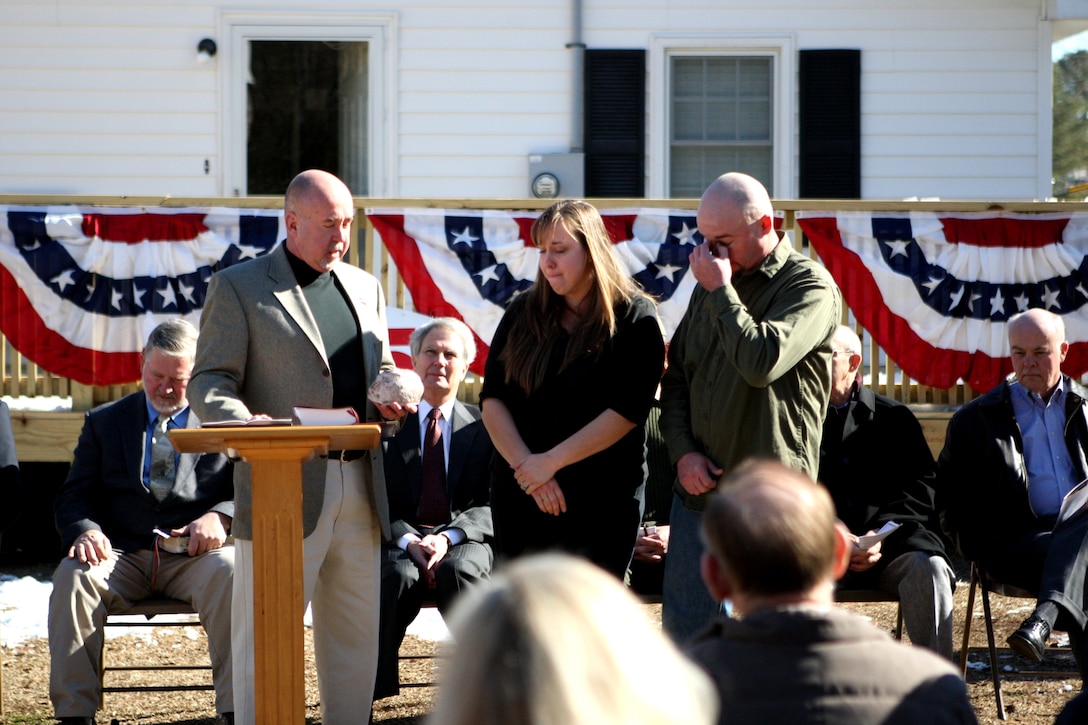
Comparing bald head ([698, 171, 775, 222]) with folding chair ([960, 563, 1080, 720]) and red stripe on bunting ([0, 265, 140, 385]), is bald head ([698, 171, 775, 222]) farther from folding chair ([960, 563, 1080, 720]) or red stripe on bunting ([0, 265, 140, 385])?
red stripe on bunting ([0, 265, 140, 385])

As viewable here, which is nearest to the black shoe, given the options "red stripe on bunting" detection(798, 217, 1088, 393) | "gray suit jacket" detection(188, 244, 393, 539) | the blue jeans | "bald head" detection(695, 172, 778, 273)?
the blue jeans

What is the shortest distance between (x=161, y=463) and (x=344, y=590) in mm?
1292

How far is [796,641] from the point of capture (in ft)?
6.59

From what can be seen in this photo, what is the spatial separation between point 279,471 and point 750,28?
796 centimetres

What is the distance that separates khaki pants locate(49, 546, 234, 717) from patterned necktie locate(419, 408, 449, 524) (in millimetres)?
858

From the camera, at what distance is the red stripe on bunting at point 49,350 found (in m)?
8.00

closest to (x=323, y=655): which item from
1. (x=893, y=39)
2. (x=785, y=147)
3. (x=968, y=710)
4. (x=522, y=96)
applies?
(x=968, y=710)

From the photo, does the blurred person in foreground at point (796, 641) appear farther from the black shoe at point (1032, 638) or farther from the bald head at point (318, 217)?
the black shoe at point (1032, 638)

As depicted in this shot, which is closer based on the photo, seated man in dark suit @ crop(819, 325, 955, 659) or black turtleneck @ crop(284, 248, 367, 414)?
black turtleneck @ crop(284, 248, 367, 414)

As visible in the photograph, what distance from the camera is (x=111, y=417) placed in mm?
5258

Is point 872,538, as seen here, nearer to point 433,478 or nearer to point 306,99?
point 433,478

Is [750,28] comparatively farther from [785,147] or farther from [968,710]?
[968,710]

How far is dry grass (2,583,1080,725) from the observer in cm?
517

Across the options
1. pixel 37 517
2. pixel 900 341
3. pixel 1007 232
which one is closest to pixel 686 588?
pixel 900 341
